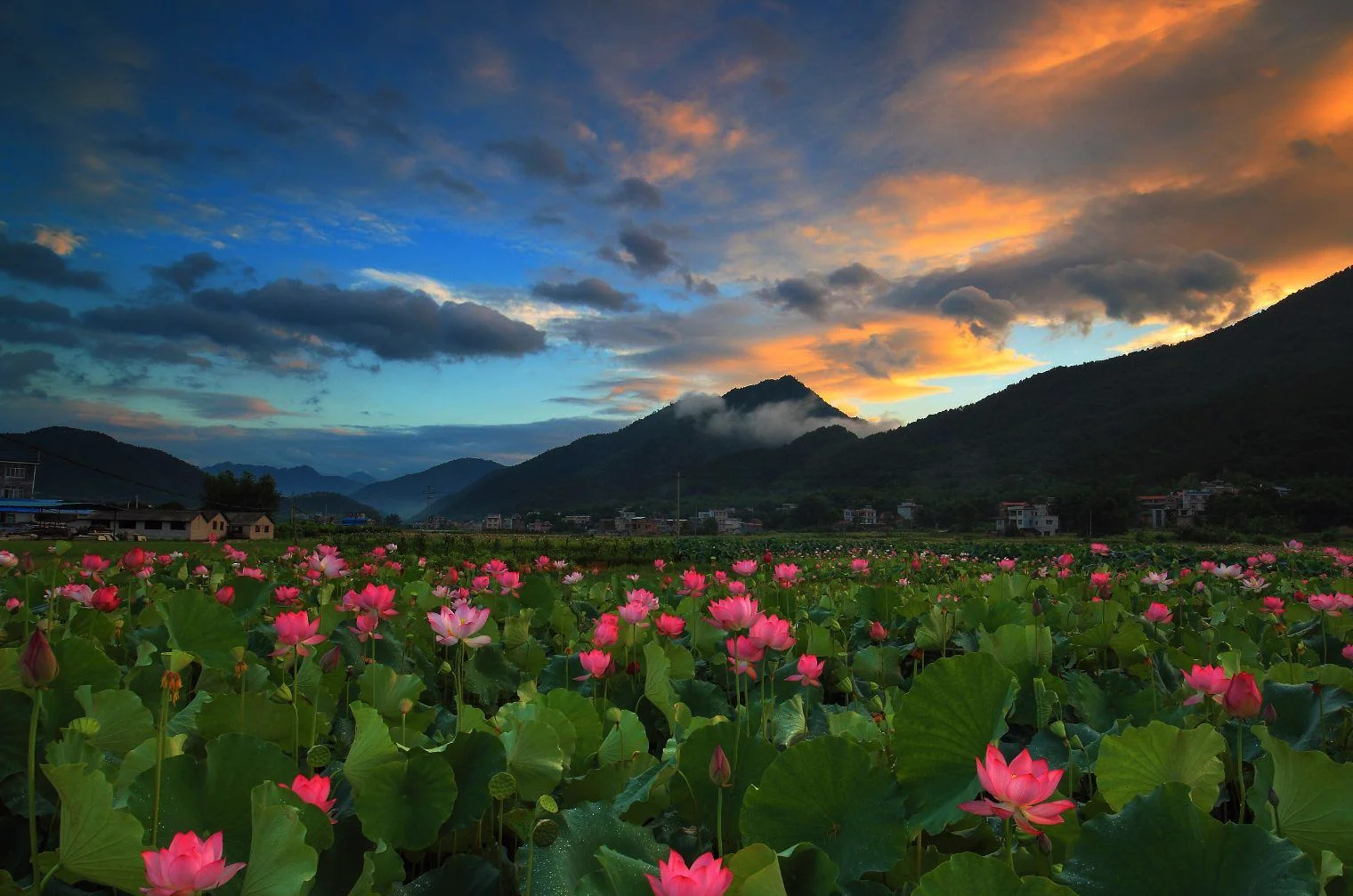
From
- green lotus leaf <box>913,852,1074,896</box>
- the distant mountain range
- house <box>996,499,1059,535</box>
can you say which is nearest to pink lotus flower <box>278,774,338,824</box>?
green lotus leaf <box>913,852,1074,896</box>

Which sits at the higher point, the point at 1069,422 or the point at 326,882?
the point at 1069,422

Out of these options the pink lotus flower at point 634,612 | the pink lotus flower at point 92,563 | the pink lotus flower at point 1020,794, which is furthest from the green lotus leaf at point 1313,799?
the pink lotus flower at point 92,563

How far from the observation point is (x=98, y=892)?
3.68 ft

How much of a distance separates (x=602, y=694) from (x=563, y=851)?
1393 millimetres

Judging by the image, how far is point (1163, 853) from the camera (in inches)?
37.2

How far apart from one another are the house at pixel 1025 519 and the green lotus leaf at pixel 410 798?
63779mm

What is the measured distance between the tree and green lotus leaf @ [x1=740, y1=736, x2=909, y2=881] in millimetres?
70383

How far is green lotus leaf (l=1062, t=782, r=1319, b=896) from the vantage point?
36.3 inches

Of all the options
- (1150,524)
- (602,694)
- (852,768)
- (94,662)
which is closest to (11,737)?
(94,662)

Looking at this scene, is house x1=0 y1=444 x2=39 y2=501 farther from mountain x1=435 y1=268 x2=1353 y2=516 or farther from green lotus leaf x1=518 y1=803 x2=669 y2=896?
green lotus leaf x1=518 y1=803 x2=669 y2=896

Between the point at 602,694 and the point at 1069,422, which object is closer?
the point at 602,694

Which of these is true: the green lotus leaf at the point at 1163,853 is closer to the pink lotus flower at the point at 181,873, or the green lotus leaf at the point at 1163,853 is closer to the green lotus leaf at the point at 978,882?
the green lotus leaf at the point at 978,882

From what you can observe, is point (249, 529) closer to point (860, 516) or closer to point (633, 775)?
point (633, 775)

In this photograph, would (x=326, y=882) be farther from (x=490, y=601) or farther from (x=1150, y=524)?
(x=1150, y=524)
